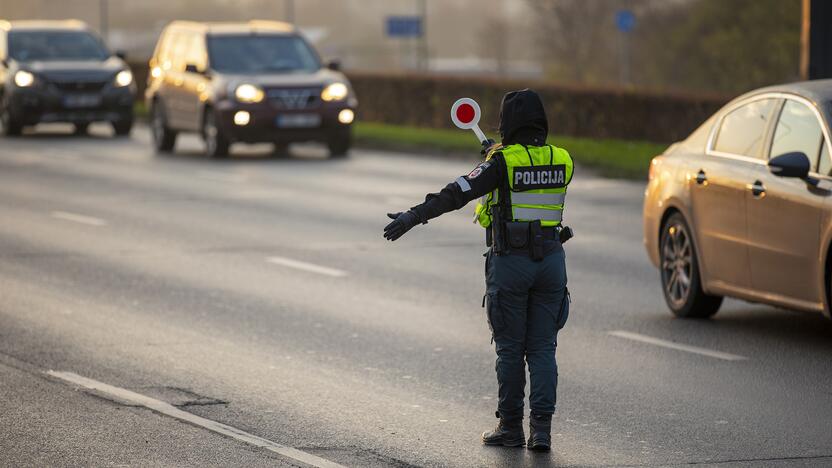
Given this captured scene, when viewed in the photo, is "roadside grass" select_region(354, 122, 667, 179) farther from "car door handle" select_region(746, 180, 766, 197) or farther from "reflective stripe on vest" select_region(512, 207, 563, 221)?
"reflective stripe on vest" select_region(512, 207, 563, 221)

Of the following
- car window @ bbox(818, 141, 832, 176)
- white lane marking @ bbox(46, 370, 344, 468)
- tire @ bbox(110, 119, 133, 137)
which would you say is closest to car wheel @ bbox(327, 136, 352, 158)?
tire @ bbox(110, 119, 133, 137)

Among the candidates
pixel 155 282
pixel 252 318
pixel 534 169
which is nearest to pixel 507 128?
pixel 534 169

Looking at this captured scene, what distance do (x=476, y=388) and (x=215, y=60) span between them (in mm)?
19473

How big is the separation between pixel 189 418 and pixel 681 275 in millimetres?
4401

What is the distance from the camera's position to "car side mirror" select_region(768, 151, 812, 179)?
10.5 metres

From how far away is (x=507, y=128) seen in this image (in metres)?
7.90

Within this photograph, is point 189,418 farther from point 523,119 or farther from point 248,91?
point 248,91

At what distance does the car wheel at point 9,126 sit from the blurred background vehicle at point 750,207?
22.0 m

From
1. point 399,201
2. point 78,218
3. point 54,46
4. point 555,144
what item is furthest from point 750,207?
point 54,46

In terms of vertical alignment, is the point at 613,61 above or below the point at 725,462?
below

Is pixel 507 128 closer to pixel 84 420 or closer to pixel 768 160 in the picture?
→ pixel 84 420

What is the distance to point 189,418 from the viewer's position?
864 cm

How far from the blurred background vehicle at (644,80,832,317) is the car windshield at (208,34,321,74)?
16.3 m

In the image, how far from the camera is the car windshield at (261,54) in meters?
28.3
